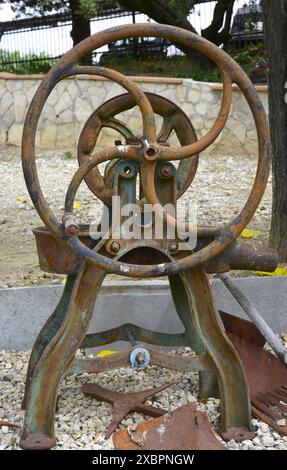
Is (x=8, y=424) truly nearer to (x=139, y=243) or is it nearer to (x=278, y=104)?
(x=139, y=243)

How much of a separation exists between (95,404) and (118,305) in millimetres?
750

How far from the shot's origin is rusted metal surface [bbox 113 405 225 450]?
266 centimetres

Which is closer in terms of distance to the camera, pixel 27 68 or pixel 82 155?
pixel 82 155

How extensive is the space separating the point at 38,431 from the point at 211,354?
701 mm

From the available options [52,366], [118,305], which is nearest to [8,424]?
[52,366]

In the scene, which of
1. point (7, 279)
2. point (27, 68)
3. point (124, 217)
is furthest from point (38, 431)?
point (27, 68)

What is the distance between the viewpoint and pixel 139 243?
2.78m

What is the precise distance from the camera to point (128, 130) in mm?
2951

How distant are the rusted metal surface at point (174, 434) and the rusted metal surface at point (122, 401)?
139 mm

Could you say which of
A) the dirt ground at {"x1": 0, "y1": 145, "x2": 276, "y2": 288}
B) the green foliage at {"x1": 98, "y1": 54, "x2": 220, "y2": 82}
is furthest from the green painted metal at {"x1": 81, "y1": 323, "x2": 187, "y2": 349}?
the green foliage at {"x1": 98, "y1": 54, "x2": 220, "y2": 82}

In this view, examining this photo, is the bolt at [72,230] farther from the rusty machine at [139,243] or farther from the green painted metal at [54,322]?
the green painted metal at [54,322]

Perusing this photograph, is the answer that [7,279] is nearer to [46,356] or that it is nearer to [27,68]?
[46,356]

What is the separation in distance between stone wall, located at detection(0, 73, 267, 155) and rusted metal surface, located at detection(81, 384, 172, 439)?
6.52 m

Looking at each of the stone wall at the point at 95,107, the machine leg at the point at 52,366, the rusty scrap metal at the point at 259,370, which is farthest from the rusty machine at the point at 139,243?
the stone wall at the point at 95,107
